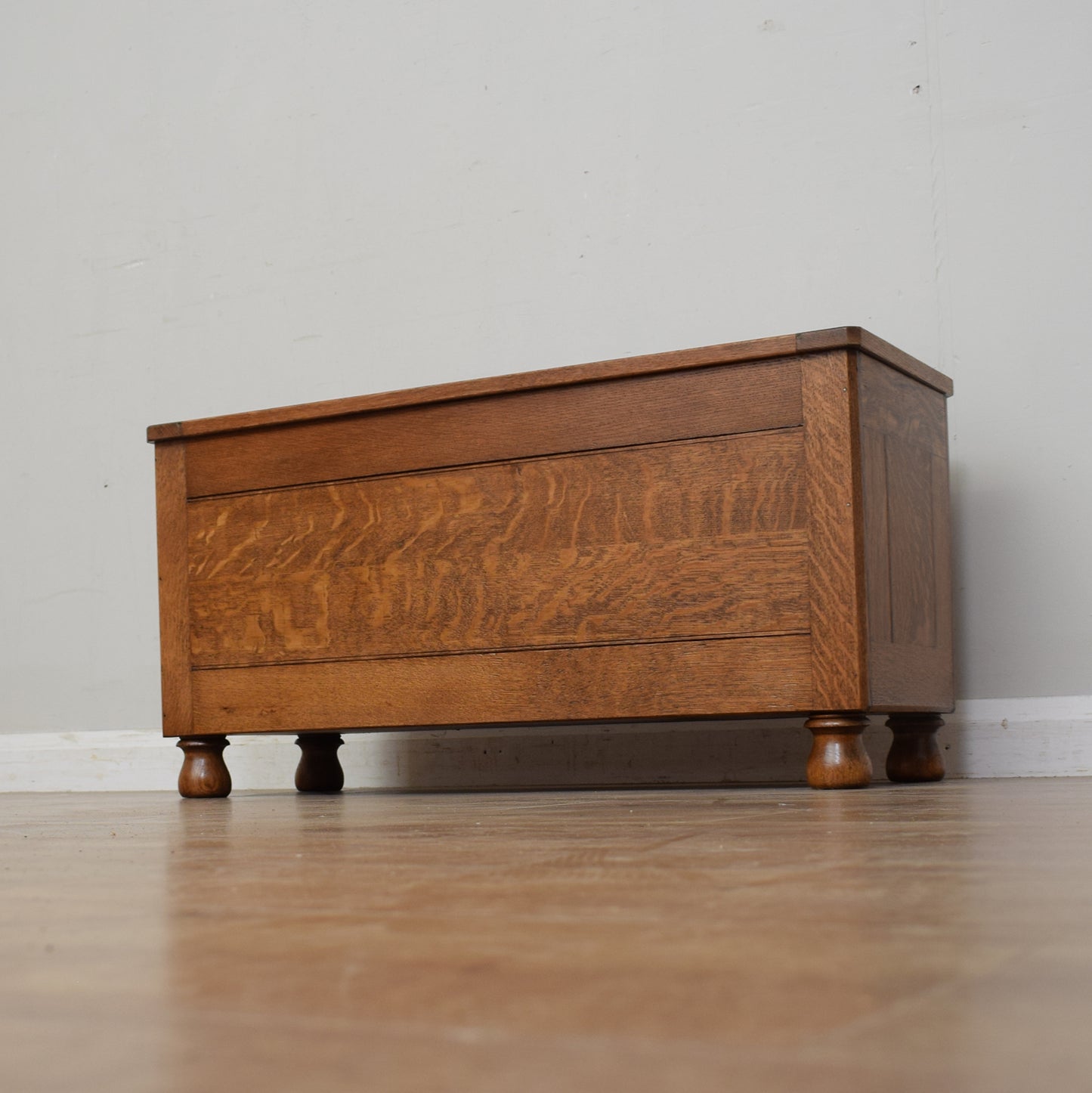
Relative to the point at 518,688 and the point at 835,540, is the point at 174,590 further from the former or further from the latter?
the point at 835,540

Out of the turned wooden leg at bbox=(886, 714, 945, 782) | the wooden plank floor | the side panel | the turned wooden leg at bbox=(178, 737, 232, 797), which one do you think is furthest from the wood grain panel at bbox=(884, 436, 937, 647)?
the turned wooden leg at bbox=(178, 737, 232, 797)

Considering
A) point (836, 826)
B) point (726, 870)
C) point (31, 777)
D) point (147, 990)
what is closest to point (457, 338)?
point (31, 777)

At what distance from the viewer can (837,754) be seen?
1.89 meters

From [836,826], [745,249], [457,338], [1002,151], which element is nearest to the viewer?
[836,826]

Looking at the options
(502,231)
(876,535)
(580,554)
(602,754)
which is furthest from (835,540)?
(502,231)

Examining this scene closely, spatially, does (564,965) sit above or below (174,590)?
below

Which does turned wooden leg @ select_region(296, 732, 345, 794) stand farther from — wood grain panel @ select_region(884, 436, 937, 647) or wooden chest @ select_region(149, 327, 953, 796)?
wood grain panel @ select_region(884, 436, 937, 647)

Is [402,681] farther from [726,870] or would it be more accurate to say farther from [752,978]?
[752,978]

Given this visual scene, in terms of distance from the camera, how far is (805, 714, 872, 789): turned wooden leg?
188 centimetres

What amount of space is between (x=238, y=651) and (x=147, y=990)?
1.90 metres

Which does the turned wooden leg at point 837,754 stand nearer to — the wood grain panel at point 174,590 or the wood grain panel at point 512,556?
the wood grain panel at point 512,556

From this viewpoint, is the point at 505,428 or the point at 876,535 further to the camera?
the point at 505,428

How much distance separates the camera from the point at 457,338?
9.65 feet

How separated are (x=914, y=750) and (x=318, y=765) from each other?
111 centimetres
